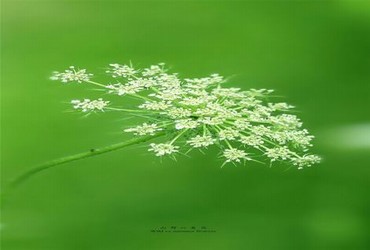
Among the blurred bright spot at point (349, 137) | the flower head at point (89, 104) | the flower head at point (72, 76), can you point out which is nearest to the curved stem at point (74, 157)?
the flower head at point (89, 104)

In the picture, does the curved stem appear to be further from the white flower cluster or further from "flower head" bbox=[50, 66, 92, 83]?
"flower head" bbox=[50, 66, 92, 83]

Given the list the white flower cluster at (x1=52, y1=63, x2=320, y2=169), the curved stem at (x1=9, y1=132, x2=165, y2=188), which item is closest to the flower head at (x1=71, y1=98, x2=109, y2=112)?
the white flower cluster at (x1=52, y1=63, x2=320, y2=169)

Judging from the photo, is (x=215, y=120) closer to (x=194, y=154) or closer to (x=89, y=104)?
(x=194, y=154)

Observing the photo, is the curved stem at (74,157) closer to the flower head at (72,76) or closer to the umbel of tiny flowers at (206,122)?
the umbel of tiny flowers at (206,122)

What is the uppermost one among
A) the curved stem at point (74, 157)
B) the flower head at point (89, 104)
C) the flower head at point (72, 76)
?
the flower head at point (72, 76)

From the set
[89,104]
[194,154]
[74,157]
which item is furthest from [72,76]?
[194,154]

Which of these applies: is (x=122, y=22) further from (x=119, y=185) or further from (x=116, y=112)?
(x=119, y=185)
